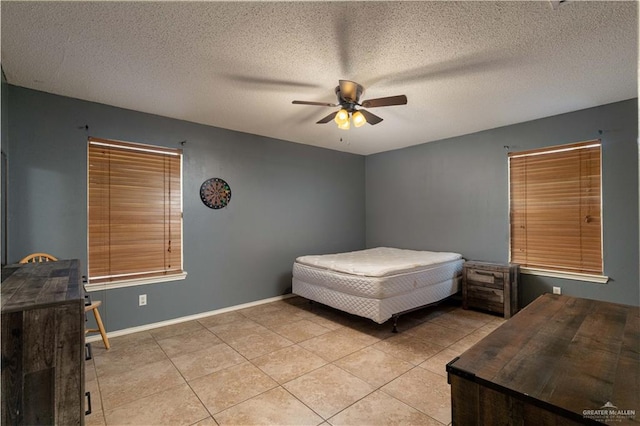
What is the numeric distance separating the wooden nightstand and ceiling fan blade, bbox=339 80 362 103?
2.79 meters

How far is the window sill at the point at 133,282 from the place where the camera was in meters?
3.07

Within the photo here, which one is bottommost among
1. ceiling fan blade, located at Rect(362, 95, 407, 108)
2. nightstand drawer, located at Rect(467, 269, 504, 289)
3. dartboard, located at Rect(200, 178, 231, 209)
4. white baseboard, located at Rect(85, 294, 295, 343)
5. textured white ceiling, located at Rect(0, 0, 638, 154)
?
white baseboard, located at Rect(85, 294, 295, 343)

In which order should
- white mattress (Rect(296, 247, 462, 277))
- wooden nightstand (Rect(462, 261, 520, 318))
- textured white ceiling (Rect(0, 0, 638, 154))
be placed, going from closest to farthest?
textured white ceiling (Rect(0, 0, 638, 154)) → white mattress (Rect(296, 247, 462, 277)) → wooden nightstand (Rect(462, 261, 520, 318))

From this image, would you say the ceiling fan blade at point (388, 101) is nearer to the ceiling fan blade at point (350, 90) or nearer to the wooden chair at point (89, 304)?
the ceiling fan blade at point (350, 90)

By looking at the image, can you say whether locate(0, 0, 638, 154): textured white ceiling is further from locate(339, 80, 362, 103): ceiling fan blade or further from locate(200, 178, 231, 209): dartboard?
locate(200, 178, 231, 209): dartboard

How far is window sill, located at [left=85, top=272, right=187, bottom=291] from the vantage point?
10.1 ft

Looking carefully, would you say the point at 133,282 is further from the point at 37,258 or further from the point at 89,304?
the point at 37,258

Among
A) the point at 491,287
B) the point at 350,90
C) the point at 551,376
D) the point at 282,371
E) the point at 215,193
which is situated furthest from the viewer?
the point at 215,193

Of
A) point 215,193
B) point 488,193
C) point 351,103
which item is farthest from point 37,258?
point 488,193

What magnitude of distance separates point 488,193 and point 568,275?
1.36 meters

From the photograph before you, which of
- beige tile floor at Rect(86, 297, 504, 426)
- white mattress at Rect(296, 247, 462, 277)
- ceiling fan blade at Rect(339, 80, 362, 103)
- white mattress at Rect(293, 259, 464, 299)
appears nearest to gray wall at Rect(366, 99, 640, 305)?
white mattress at Rect(296, 247, 462, 277)

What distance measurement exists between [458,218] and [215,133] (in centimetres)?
378

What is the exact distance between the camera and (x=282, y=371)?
2.45 meters

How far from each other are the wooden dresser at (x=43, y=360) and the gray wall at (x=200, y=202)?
2.03m
